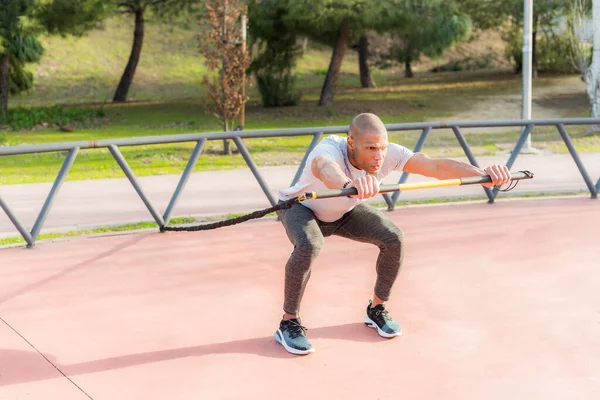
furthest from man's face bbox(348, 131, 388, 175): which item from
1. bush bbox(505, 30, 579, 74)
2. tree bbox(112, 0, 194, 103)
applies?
bush bbox(505, 30, 579, 74)

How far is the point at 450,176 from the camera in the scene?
5.45m

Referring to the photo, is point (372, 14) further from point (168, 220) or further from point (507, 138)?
point (168, 220)

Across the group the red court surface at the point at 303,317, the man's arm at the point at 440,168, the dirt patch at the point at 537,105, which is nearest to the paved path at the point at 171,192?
the red court surface at the point at 303,317

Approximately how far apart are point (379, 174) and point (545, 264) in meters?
2.58

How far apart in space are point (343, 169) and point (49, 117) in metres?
21.3

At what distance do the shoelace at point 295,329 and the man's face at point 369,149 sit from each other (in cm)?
102

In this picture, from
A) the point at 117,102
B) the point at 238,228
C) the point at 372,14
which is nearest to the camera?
the point at 238,228

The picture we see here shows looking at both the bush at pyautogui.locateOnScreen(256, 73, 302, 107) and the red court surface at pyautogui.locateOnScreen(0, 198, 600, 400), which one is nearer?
the red court surface at pyautogui.locateOnScreen(0, 198, 600, 400)

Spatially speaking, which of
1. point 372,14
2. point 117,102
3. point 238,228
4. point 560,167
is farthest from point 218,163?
point 117,102

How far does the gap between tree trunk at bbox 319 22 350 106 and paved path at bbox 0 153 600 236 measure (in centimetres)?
1257

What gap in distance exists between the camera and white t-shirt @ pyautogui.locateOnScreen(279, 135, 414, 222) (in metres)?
5.20

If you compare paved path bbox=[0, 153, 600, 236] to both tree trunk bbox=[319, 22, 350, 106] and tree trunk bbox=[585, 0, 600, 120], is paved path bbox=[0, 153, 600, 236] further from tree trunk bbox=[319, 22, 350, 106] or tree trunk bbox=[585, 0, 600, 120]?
tree trunk bbox=[319, 22, 350, 106]

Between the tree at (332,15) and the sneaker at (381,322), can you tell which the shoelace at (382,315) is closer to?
the sneaker at (381,322)

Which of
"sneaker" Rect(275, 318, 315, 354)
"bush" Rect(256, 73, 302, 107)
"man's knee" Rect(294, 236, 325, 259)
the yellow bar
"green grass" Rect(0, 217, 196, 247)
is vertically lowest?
"bush" Rect(256, 73, 302, 107)
